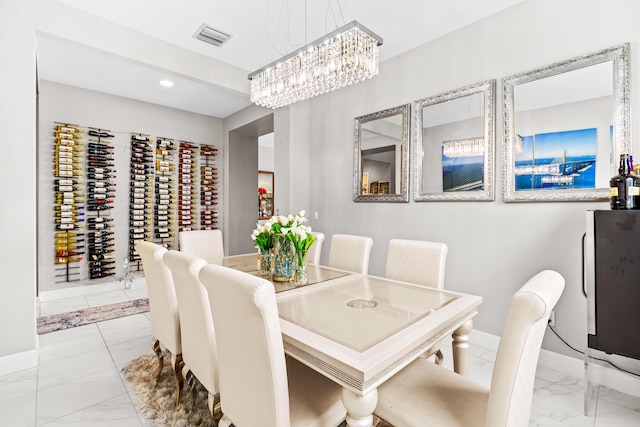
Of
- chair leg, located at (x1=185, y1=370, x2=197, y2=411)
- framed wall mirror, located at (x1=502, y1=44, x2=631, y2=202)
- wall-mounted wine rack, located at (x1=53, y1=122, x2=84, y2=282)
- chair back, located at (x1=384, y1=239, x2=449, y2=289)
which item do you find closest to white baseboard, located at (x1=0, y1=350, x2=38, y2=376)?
chair leg, located at (x1=185, y1=370, x2=197, y2=411)

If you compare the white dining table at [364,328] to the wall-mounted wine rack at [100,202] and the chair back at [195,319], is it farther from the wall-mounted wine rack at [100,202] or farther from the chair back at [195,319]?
the wall-mounted wine rack at [100,202]

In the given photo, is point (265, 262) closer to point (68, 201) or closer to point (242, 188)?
point (68, 201)

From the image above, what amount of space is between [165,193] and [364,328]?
4.72 meters

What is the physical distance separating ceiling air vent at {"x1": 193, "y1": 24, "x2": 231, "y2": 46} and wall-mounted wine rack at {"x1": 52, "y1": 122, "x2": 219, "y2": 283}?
2475 millimetres

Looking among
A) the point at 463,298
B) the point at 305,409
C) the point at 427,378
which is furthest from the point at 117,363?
the point at 463,298

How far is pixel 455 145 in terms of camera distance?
2852mm

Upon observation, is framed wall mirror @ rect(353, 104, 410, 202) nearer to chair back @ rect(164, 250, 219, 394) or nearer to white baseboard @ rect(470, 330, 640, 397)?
white baseboard @ rect(470, 330, 640, 397)

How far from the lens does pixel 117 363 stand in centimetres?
241

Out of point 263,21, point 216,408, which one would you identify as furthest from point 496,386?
point 263,21

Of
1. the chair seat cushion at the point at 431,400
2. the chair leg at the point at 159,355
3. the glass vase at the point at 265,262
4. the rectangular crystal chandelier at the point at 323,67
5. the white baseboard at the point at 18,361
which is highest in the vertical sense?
the rectangular crystal chandelier at the point at 323,67

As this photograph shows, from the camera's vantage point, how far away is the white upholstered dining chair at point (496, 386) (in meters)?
0.90

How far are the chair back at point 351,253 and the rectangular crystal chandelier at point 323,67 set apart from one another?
1.23m

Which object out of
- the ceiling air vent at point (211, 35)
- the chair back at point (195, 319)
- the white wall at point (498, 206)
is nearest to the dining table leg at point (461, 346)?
the white wall at point (498, 206)

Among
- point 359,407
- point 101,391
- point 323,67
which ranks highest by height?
point 323,67
